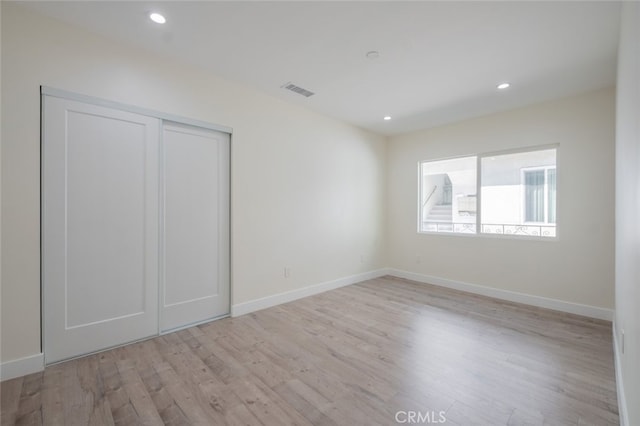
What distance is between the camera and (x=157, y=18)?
2.16 metres

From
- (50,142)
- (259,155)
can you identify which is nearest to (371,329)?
(259,155)

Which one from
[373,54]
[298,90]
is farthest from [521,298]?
[298,90]

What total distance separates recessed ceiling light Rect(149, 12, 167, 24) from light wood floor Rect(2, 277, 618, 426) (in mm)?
2803

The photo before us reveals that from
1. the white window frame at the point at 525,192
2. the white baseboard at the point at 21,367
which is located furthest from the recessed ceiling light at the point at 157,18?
the white window frame at the point at 525,192

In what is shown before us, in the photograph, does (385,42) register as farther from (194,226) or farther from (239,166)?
(194,226)

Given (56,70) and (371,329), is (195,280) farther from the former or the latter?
(56,70)

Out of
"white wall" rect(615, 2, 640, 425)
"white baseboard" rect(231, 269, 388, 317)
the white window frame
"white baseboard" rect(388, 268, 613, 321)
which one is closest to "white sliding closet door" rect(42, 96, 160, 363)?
"white baseboard" rect(231, 269, 388, 317)

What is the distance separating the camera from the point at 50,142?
2.17m

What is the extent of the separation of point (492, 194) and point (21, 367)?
555 cm

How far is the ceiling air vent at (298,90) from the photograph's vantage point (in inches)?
129

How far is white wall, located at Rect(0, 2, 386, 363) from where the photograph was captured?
203cm

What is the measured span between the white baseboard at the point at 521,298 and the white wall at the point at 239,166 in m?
0.99

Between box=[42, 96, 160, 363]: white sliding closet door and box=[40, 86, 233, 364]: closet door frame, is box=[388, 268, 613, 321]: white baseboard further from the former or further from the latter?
box=[42, 96, 160, 363]: white sliding closet door

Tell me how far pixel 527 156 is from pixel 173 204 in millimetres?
4659
